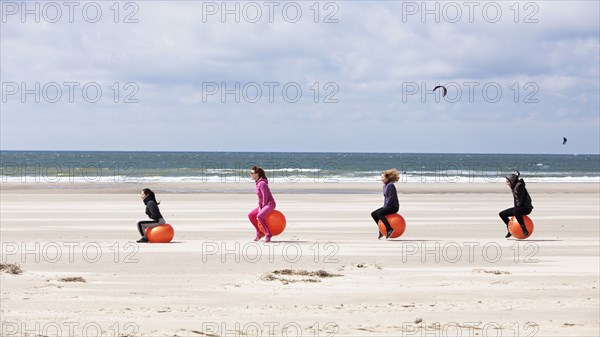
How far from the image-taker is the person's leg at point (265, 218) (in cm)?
1852

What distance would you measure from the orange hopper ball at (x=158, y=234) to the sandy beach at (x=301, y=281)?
28cm

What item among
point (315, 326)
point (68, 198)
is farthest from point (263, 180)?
point (68, 198)

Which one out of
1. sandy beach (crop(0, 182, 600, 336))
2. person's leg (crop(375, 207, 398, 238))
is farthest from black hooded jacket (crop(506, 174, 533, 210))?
person's leg (crop(375, 207, 398, 238))

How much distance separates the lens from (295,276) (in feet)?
44.0

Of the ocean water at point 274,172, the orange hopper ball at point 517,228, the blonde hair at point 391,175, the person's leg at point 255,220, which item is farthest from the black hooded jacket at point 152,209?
the ocean water at point 274,172

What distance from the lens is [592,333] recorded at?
9.79 metres

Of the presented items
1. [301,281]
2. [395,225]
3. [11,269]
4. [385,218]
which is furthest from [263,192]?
[11,269]

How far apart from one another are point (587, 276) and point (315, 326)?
228 inches

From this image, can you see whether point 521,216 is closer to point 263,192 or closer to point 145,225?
point 263,192

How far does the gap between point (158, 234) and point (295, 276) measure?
576cm

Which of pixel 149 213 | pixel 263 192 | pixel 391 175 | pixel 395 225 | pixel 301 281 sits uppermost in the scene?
pixel 391 175

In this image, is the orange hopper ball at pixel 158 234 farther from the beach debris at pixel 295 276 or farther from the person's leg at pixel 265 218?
the beach debris at pixel 295 276

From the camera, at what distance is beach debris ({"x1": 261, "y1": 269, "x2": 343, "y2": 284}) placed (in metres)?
13.0

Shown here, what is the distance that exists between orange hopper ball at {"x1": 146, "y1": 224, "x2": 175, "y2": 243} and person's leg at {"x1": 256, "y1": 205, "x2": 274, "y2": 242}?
1.89 m
